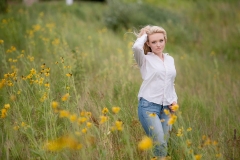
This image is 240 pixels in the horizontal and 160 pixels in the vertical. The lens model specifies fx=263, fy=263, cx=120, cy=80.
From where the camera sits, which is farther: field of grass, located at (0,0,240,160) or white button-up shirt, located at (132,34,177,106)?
white button-up shirt, located at (132,34,177,106)

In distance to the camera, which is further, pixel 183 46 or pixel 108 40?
pixel 183 46

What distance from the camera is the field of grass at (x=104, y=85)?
266cm

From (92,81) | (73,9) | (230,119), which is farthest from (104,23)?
Result: (230,119)

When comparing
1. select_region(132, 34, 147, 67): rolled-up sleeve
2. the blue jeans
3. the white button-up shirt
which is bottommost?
the blue jeans

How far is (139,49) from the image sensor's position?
2.80 m

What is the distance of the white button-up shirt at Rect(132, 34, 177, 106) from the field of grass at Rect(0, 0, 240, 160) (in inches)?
14.1

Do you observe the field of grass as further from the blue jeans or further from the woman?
the woman

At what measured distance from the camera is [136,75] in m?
5.37

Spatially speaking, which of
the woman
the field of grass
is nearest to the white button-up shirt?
the woman

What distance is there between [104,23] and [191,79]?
4959mm

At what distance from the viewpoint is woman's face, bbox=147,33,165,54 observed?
116 inches

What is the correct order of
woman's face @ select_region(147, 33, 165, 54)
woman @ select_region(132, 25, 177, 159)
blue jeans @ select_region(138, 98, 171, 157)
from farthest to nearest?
woman's face @ select_region(147, 33, 165, 54) → woman @ select_region(132, 25, 177, 159) → blue jeans @ select_region(138, 98, 171, 157)

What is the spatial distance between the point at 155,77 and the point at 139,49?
0.35 m

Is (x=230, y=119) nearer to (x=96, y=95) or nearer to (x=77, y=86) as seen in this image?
(x=96, y=95)
